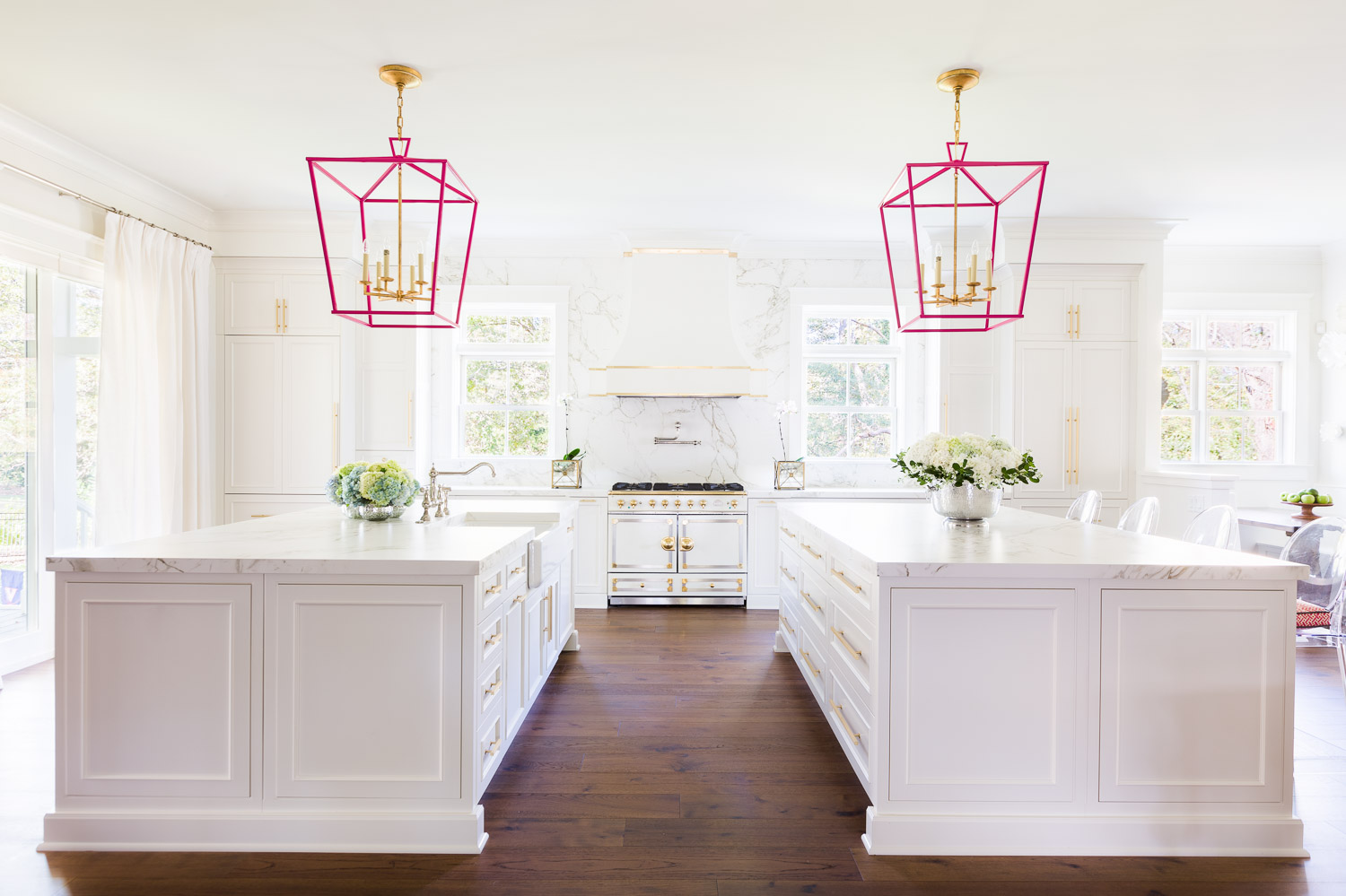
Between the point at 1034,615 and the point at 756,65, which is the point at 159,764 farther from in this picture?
the point at 756,65

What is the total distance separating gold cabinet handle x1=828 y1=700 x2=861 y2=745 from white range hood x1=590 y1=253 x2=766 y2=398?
9.08ft

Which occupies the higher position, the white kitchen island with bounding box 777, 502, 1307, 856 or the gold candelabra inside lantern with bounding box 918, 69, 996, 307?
the gold candelabra inside lantern with bounding box 918, 69, 996, 307

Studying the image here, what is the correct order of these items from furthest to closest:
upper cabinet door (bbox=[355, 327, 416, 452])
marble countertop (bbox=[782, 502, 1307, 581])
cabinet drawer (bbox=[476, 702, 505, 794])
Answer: upper cabinet door (bbox=[355, 327, 416, 452]) < cabinet drawer (bbox=[476, 702, 505, 794]) < marble countertop (bbox=[782, 502, 1307, 581])

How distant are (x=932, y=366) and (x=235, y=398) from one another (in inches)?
195

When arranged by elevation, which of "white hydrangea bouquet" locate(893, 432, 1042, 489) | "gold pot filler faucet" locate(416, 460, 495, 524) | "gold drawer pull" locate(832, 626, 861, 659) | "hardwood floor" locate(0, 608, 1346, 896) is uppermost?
"white hydrangea bouquet" locate(893, 432, 1042, 489)

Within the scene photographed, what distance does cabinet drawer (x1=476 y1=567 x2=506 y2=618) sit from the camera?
2.09 m

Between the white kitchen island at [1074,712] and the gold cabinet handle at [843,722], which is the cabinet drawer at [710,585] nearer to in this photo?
the gold cabinet handle at [843,722]

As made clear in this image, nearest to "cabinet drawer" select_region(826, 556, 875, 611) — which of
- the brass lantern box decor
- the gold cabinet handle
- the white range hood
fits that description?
the gold cabinet handle

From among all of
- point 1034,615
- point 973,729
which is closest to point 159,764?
point 973,729

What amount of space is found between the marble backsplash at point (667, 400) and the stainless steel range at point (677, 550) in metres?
0.60

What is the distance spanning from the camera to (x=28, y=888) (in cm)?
184

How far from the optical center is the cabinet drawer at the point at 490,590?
2092 mm

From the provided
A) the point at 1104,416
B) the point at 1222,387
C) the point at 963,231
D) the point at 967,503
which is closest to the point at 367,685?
the point at 967,503

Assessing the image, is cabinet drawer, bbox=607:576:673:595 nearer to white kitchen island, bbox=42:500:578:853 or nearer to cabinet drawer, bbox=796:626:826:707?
cabinet drawer, bbox=796:626:826:707
